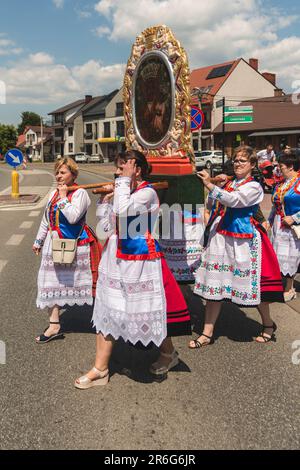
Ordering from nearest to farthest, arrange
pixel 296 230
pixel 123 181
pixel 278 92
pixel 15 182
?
pixel 123 181 < pixel 296 230 < pixel 15 182 < pixel 278 92

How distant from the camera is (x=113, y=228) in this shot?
3482 mm

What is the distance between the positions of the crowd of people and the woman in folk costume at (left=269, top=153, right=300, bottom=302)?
1.27 m

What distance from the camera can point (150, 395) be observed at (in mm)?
3418

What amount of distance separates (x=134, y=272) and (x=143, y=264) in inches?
3.5

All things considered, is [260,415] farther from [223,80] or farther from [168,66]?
[223,80]

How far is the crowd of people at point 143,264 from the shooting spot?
10.9 ft

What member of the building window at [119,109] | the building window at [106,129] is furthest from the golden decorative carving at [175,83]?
the building window at [106,129]

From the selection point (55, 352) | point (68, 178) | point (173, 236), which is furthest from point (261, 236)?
point (55, 352)

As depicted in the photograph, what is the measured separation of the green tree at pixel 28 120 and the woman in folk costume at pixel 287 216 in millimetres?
122253

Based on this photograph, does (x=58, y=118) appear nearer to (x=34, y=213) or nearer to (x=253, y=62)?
(x=253, y=62)

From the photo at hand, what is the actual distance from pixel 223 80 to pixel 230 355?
50.8 m

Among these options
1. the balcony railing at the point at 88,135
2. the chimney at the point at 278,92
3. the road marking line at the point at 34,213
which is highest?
the chimney at the point at 278,92

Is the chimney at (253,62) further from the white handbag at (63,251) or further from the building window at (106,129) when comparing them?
the white handbag at (63,251)

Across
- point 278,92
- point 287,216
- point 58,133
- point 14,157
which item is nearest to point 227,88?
point 278,92
